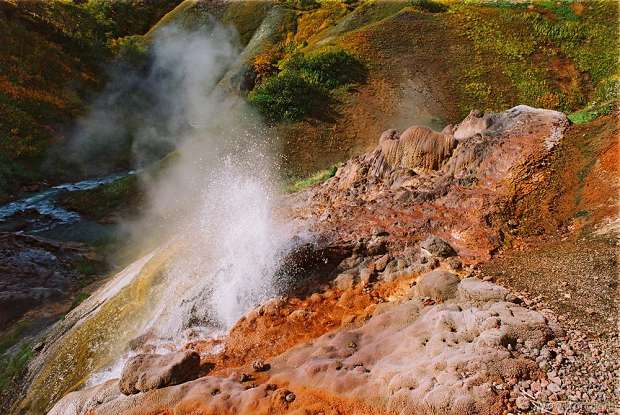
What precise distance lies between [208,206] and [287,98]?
24.4 feet

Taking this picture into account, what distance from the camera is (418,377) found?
5383 millimetres

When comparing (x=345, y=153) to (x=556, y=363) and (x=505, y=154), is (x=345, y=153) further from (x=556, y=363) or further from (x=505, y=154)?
(x=556, y=363)

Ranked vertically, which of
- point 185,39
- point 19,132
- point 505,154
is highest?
point 185,39

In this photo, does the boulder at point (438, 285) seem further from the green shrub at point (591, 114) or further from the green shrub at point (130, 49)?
the green shrub at point (130, 49)

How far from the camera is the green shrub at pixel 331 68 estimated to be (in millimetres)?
23016

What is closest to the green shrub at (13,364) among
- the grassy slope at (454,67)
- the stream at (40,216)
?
the stream at (40,216)

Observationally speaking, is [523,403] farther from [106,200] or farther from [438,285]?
[106,200]

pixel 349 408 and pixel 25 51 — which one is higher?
pixel 25 51

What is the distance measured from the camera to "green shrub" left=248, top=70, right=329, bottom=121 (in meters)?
21.4

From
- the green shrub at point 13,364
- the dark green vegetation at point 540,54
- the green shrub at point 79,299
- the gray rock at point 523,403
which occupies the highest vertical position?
the dark green vegetation at point 540,54

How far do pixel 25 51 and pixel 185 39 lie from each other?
13113mm

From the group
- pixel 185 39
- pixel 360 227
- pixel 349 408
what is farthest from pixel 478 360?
pixel 185 39

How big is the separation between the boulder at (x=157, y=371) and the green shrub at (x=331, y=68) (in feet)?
58.7

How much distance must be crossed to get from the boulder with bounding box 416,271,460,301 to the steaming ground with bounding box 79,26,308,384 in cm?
336
